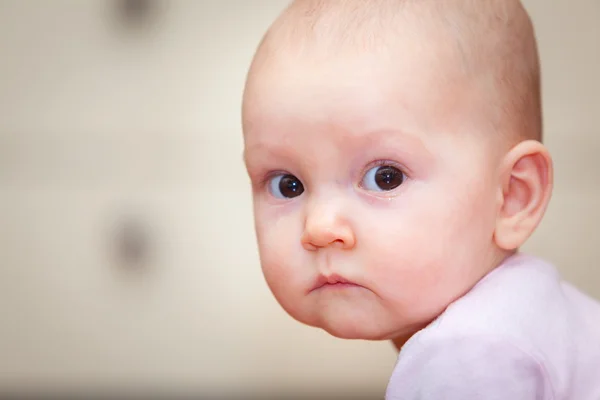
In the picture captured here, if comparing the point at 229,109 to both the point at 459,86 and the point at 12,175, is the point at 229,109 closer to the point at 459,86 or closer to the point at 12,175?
the point at 12,175

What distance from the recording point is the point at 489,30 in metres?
0.70

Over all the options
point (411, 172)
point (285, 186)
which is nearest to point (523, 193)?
point (411, 172)

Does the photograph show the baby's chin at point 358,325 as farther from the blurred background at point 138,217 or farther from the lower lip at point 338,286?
the blurred background at point 138,217

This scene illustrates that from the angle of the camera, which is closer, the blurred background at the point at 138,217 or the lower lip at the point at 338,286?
the lower lip at the point at 338,286

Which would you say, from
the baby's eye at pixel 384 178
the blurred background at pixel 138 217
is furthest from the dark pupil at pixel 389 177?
the blurred background at pixel 138 217

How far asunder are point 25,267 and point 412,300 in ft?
4.30

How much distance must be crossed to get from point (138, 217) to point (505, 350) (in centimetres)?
125

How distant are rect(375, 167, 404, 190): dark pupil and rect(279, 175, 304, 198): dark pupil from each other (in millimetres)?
90

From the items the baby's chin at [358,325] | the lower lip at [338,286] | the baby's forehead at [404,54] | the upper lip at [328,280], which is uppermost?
the baby's forehead at [404,54]

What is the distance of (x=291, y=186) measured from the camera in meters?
0.74

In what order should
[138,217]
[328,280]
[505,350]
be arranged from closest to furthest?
1. [505,350]
2. [328,280]
3. [138,217]

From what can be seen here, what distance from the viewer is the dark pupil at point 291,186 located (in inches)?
28.9

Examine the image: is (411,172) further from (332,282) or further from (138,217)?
(138,217)

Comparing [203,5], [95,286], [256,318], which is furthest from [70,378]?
[203,5]
